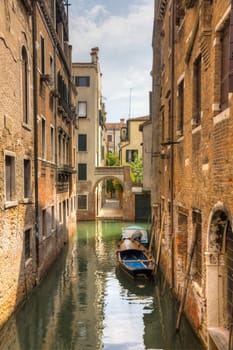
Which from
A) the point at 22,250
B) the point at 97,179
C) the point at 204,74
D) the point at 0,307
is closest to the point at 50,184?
the point at 22,250

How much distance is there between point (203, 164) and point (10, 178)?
16.8 ft

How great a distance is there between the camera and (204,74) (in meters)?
7.27

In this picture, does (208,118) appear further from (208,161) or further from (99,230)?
(99,230)

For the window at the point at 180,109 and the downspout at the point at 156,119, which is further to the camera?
the downspout at the point at 156,119

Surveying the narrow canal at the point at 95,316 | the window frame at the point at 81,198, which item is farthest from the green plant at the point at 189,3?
the window frame at the point at 81,198

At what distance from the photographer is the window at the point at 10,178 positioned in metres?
9.29

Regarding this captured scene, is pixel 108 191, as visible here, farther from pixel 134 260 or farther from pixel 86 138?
pixel 134 260

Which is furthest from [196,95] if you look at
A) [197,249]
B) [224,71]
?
[197,249]

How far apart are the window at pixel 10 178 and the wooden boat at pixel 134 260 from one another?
552 cm

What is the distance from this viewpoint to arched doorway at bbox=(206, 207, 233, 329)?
6781mm

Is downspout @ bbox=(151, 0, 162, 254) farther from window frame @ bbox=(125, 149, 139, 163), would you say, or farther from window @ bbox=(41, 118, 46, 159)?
window frame @ bbox=(125, 149, 139, 163)

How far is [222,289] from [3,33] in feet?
24.1

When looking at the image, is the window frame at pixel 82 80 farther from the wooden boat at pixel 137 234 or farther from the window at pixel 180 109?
the window at pixel 180 109

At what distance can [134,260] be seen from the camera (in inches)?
544
